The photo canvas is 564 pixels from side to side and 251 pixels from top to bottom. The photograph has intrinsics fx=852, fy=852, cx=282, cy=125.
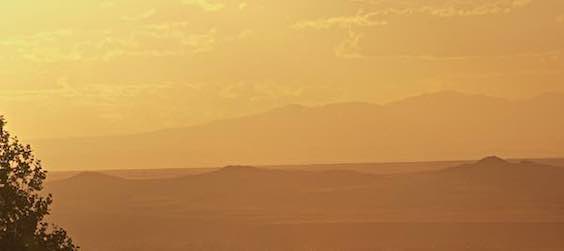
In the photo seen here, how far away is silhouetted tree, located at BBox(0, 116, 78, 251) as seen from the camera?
1167 inches

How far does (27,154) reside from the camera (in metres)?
31.2

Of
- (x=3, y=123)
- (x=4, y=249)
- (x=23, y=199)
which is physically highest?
(x=3, y=123)

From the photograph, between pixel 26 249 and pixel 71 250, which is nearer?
pixel 26 249

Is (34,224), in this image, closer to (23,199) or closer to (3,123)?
(23,199)

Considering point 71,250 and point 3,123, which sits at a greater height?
point 3,123

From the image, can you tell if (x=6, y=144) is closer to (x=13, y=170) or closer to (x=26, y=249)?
(x=13, y=170)

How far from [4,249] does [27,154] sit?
12.3 ft

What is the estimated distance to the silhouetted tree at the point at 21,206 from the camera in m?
29.6

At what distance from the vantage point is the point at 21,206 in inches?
1198

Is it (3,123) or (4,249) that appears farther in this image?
(3,123)

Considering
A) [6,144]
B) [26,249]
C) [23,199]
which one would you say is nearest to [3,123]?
[6,144]

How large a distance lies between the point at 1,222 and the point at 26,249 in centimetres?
134

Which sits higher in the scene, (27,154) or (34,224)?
(27,154)

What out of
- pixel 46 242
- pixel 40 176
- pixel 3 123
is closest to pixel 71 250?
pixel 46 242
